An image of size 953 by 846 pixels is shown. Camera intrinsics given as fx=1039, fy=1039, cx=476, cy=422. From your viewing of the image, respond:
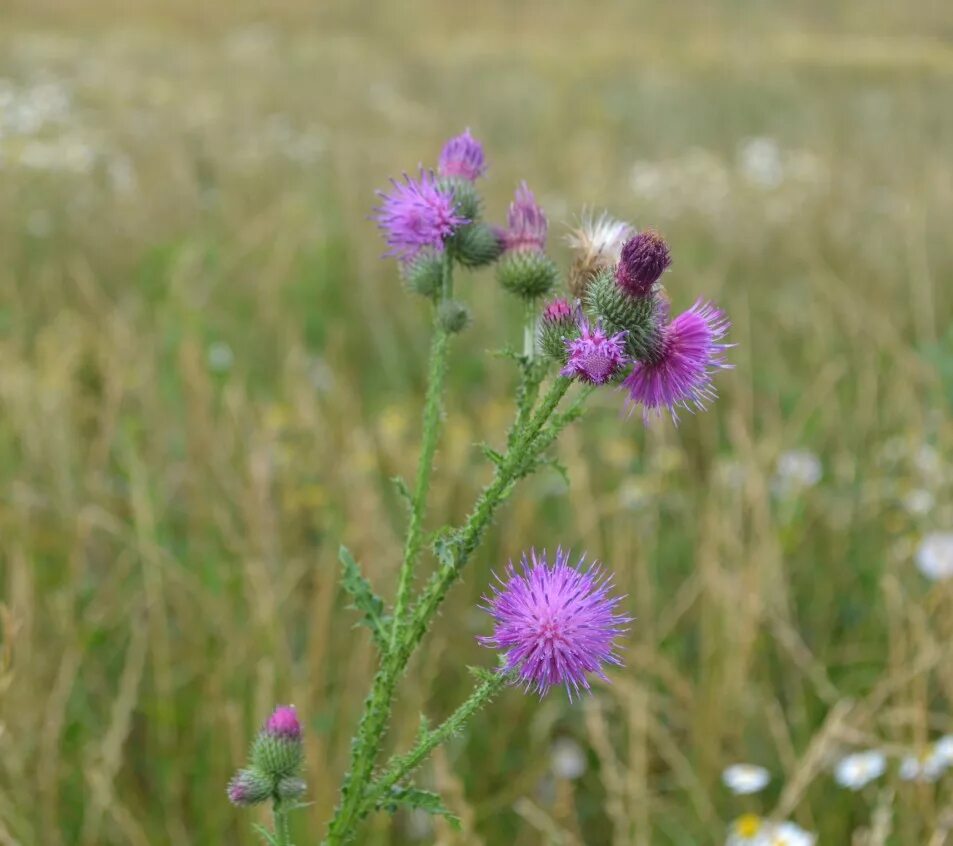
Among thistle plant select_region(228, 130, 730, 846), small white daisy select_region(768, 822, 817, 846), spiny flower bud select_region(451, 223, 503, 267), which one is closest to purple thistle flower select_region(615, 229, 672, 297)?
thistle plant select_region(228, 130, 730, 846)

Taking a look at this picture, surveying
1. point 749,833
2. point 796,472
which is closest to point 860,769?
point 749,833

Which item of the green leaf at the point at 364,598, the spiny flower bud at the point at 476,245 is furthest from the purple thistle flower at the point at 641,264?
the green leaf at the point at 364,598

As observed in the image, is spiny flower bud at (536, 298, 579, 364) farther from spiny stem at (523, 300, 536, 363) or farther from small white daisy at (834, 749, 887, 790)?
small white daisy at (834, 749, 887, 790)

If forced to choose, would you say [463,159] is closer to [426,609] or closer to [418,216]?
[418,216]

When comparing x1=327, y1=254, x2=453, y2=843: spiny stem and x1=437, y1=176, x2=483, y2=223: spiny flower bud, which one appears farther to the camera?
x1=437, y1=176, x2=483, y2=223: spiny flower bud

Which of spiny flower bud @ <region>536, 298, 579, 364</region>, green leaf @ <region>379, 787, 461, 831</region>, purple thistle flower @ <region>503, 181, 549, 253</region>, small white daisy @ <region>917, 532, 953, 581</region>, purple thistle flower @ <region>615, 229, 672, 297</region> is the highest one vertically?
small white daisy @ <region>917, 532, 953, 581</region>

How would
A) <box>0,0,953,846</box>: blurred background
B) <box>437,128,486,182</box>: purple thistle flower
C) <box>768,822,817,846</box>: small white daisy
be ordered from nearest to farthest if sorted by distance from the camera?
<box>437,128,486,182</box>: purple thistle flower
<box>768,822,817,846</box>: small white daisy
<box>0,0,953,846</box>: blurred background
